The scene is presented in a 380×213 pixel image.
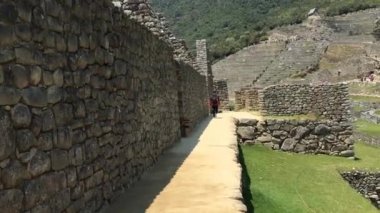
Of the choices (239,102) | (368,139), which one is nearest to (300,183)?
(368,139)

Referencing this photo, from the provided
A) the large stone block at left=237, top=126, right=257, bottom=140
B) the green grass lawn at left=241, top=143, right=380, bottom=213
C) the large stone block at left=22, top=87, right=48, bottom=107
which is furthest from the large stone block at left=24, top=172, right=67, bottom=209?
the large stone block at left=237, top=126, right=257, bottom=140

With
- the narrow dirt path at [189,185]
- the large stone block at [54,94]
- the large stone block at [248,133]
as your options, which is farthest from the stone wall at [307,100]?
the large stone block at [54,94]

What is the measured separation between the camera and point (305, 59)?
6138 cm

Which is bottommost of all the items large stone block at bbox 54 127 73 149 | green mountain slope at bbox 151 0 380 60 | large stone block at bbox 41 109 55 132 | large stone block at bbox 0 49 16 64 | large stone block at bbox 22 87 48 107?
large stone block at bbox 54 127 73 149

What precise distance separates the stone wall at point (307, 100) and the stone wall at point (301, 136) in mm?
8508

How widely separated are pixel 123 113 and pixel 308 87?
19.8 meters

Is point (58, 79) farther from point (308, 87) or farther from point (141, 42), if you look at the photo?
point (308, 87)

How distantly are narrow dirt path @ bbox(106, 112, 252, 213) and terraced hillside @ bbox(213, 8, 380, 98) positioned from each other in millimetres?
41769

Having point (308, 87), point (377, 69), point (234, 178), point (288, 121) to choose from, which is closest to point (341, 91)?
point (308, 87)

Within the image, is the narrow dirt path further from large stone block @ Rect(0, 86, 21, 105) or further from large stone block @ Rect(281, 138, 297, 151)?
large stone block @ Rect(281, 138, 297, 151)

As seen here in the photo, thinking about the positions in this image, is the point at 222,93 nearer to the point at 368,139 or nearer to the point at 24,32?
the point at 368,139

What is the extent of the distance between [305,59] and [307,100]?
36343 mm

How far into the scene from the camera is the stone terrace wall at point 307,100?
82.3 feet

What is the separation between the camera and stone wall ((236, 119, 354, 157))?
16547mm
